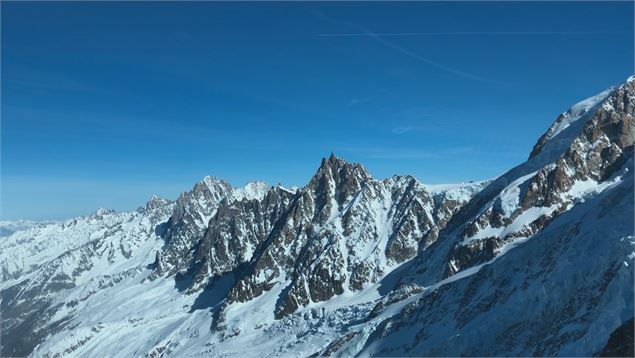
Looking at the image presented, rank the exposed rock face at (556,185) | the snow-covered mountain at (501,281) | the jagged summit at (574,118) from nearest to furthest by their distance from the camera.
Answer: the snow-covered mountain at (501,281) < the exposed rock face at (556,185) < the jagged summit at (574,118)

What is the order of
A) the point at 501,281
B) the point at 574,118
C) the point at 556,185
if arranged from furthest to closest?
the point at 574,118 → the point at 556,185 → the point at 501,281

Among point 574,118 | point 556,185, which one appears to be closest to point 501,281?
point 556,185

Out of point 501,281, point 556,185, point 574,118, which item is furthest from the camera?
point 574,118

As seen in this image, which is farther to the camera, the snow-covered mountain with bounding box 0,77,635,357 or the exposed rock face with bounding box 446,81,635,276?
the exposed rock face with bounding box 446,81,635,276

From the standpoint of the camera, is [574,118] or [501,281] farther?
[574,118]

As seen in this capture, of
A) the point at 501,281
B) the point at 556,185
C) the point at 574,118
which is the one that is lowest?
the point at 501,281

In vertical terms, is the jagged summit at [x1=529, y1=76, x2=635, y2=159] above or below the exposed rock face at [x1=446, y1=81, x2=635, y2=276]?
above

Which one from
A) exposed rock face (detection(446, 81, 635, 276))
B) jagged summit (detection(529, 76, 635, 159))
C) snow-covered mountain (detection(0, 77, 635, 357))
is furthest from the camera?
jagged summit (detection(529, 76, 635, 159))

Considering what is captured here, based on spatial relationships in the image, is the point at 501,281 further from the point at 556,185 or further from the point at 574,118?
the point at 574,118

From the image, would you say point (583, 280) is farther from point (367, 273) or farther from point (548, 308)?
point (367, 273)

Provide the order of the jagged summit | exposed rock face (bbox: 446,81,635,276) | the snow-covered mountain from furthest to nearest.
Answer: the jagged summit < exposed rock face (bbox: 446,81,635,276) < the snow-covered mountain

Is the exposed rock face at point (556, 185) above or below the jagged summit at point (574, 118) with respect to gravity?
below

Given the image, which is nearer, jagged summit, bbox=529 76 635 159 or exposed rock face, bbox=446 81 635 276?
exposed rock face, bbox=446 81 635 276
